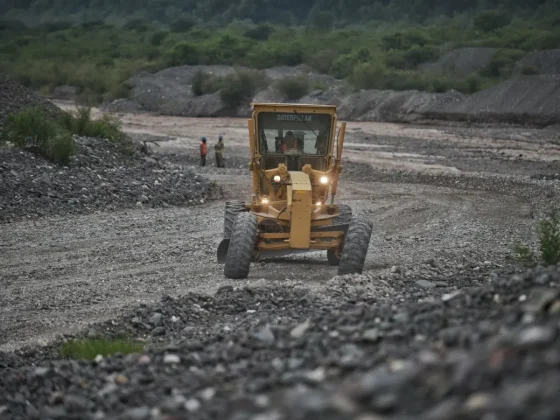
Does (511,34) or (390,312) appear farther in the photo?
(511,34)

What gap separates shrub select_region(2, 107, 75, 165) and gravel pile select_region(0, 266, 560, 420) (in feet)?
51.8

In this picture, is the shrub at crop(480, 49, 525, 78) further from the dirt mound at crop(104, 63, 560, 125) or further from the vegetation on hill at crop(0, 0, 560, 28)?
the vegetation on hill at crop(0, 0, 560, 28)

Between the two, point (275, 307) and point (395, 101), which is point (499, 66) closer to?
point (395, 101)

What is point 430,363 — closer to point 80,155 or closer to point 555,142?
point 80,155

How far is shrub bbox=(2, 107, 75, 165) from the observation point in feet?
84.6

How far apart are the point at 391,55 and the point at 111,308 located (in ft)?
190

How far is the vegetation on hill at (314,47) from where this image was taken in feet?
198

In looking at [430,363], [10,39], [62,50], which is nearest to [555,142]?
[430,363]

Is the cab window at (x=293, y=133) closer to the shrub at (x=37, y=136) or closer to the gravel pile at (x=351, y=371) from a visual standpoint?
the gravel pile at (x=351, y=371)

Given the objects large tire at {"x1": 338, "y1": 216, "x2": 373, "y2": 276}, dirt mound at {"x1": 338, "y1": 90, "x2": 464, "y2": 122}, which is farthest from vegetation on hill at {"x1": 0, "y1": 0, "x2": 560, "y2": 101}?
large tire at {"x1": 338, "y1": 216, "x2": 373, "y2": 276}

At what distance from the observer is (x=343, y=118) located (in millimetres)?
52969

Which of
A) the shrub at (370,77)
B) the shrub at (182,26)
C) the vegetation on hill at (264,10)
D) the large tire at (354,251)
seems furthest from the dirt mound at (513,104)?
the shrub at (182,26)

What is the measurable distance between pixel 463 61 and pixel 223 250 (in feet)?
167

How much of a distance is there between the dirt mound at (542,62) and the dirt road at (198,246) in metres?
23.0
